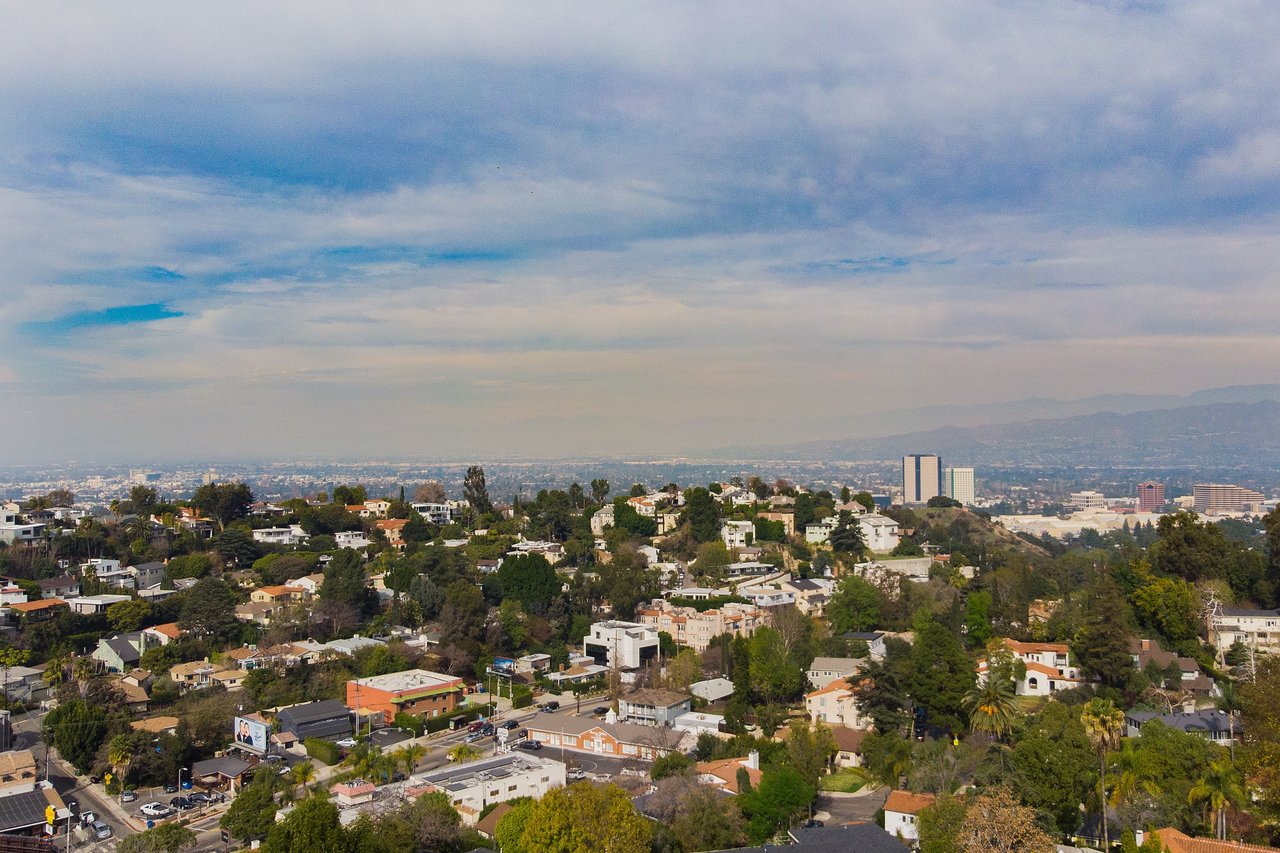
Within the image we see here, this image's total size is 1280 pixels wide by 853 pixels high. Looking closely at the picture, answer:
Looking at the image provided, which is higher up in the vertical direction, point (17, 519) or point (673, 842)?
point (17, 519)

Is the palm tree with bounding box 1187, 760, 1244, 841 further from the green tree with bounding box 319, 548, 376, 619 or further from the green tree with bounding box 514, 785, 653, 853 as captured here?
the green tree with bounding box 319, 548, 376, 619

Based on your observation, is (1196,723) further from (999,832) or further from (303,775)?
(303,775)

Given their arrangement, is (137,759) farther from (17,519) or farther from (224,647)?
(17,519)

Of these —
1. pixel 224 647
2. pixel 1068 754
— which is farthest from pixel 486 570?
pixel 1068 754

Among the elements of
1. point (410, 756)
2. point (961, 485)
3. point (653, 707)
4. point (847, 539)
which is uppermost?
point (847, 539)

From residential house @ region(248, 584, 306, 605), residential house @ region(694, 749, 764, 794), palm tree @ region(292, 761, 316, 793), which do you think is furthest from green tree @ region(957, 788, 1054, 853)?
residential house @ region(248, 584, 306, 605)

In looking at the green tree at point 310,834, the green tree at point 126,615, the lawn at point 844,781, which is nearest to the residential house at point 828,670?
the lawn at point 844,781

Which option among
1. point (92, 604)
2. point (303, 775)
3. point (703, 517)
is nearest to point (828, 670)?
point (303, 775)

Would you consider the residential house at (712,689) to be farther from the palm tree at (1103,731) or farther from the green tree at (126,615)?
the green tree at (126,615)
